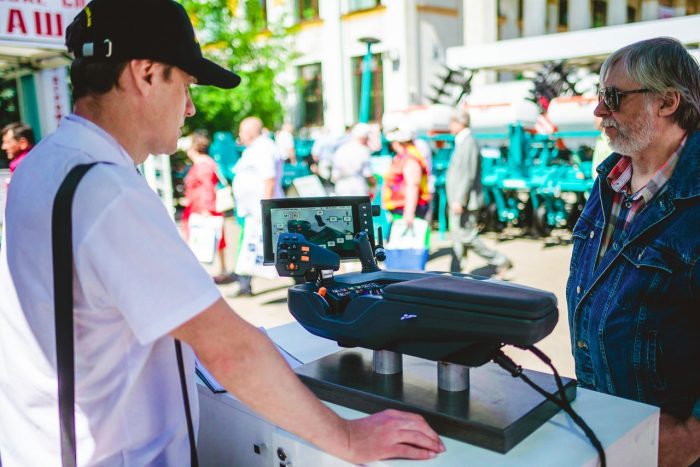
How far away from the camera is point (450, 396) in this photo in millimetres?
1201

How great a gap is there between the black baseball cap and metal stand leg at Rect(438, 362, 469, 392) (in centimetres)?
70

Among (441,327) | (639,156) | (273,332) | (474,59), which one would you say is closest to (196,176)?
(273,332)

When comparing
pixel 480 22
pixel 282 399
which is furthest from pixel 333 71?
pixel 282 399

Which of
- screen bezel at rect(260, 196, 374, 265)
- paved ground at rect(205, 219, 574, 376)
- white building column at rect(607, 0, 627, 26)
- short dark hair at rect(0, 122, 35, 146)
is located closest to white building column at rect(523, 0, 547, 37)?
white building column at rect(607, 0, 627, 26)

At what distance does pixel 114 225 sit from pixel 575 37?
1004 centimetres

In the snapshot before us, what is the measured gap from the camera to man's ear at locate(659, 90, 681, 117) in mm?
1722

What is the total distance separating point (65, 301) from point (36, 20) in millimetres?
3981

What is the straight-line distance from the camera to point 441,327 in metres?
1.12

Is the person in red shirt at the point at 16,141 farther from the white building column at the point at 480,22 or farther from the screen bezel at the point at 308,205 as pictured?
the white building column at the point at 480,22

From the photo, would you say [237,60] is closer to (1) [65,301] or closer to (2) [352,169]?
(2) [352,169]

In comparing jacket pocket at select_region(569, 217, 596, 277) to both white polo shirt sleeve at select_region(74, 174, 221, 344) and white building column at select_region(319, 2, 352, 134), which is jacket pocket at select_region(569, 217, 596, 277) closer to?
white polo shirt sleeve at select_region(74, 174, 221, 344)

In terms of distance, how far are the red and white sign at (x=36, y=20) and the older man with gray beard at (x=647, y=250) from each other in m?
3.56

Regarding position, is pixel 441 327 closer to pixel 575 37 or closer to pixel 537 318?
pixel 537 318

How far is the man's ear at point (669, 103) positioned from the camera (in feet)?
5.65
